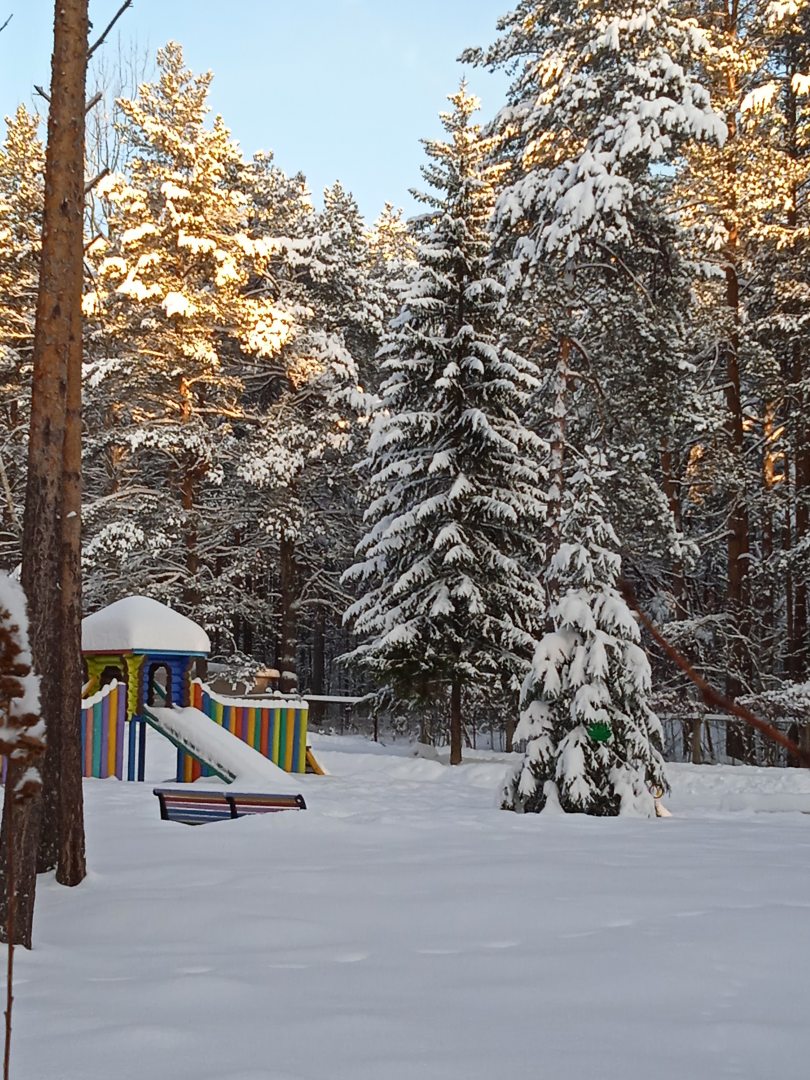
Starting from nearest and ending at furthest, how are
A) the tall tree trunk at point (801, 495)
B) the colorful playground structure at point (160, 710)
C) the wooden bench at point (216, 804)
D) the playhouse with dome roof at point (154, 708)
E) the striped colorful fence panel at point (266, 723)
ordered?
the wooden bench at point (216, 804)
the colorful playground structure at point (160, 710)
the playhouse with dome roof at point (154, 708)
the striped colorful fence panel at point (266, 723)
the tall tree trunk at point (801, 495)

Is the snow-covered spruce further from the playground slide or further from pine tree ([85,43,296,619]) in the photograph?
the playground slide

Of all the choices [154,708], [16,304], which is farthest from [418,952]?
[16,304]

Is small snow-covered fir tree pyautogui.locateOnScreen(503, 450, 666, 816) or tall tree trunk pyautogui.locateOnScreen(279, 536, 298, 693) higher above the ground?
tall tree trunk pyautogui.locateOnScreen(279, 536, 298, 693)

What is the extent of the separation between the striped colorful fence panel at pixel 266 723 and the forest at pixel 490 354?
2.27 m

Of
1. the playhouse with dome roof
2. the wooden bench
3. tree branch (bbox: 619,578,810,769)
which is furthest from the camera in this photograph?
the playhouse with dome roof

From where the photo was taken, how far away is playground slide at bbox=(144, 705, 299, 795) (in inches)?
507

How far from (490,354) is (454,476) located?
220cm

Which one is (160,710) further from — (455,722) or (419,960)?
(419,960)

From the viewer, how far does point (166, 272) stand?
23.1 meters

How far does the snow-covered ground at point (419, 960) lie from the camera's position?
Result: 2.92 meters

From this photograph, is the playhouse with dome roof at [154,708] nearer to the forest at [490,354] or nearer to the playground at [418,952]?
the forest at [490,354]

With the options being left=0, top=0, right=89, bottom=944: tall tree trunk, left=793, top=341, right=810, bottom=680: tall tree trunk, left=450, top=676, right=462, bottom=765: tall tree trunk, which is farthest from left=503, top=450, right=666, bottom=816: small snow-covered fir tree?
left=793, top=341, right=810, bottom=680: tall tree trunk

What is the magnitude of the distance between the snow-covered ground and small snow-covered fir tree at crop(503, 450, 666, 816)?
2.37m

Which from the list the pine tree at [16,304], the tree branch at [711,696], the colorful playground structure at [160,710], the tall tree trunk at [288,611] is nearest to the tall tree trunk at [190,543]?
the tall tree trunk at [288,611]
